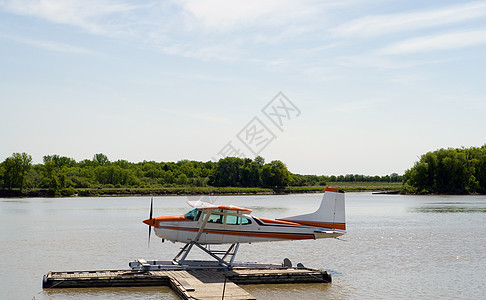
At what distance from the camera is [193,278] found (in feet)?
34.6

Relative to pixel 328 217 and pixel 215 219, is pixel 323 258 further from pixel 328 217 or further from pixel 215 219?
pixel 215 219

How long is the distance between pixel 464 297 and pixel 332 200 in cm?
361

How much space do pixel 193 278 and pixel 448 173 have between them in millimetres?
71784

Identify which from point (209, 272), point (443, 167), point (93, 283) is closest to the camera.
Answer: point (93, 283)

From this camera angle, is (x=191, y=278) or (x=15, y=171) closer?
(x=191, y=278)

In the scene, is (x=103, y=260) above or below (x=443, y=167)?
below

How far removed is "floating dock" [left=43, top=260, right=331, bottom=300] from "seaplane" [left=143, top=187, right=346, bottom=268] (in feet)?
1.90

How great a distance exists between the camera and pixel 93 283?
33.4 feet

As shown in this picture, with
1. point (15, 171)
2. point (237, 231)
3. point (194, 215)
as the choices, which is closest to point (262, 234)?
point (237, 231)

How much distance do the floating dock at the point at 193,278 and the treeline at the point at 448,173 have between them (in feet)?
Answer: 226

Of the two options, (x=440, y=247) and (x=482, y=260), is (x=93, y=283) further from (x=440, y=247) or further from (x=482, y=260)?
(x=440, y=247)

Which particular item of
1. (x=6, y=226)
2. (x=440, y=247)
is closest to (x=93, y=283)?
(x=440, y=247)

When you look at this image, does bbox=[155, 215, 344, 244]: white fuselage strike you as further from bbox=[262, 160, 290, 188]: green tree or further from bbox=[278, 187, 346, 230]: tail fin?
bbox=[262, 160, 290, 188]: green tree

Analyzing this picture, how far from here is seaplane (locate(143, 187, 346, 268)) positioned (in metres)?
A: 11.7
